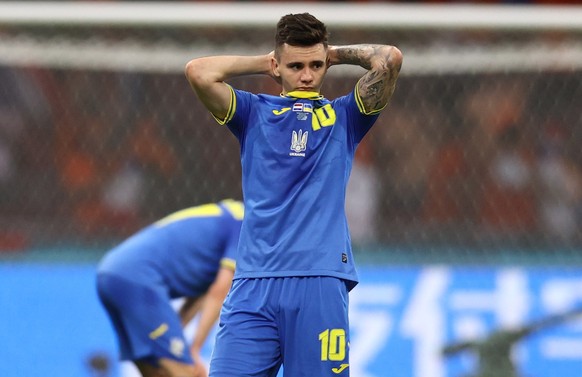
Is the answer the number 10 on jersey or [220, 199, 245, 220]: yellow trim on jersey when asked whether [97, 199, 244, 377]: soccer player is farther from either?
the number 10 on jersey

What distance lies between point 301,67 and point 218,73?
29cm

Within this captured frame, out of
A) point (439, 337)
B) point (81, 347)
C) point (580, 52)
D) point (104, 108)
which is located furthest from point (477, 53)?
point (81, 347)

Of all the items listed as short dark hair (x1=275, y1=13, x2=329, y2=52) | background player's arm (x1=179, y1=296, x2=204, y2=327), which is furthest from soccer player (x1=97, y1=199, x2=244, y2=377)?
short dark hair (x1=275, y1=13, x2=329, y2=52)

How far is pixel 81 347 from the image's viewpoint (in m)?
5.61

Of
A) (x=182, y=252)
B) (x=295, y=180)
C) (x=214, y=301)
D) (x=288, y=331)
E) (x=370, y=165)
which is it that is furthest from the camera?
(x=370, y=165)

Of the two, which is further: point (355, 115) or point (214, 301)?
point (214, 301)

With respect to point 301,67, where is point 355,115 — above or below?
below

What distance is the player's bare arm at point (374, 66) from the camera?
3.47 m

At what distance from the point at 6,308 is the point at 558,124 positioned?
10.9 ft

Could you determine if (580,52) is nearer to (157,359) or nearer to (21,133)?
(157,359)

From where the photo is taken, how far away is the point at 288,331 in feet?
10.9

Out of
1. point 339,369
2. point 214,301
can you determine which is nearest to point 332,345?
point 339,369

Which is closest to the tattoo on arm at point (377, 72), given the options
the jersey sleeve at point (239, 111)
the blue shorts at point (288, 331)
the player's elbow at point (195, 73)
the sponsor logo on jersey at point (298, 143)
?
the sponsor logo on jersey at point (298, 143)

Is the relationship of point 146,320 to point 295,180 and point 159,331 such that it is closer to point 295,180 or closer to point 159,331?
point 159,331
